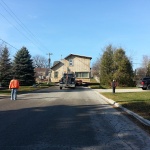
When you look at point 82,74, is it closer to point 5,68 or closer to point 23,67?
point 23,67

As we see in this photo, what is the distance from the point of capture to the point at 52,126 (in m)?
10.0

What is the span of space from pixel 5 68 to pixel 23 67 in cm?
456

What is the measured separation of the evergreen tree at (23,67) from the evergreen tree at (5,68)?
262cm

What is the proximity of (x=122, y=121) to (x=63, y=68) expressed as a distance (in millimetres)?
58261

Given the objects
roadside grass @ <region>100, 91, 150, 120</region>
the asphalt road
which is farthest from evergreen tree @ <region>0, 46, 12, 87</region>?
the asphalt road

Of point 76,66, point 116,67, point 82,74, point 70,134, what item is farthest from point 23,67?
point 70,134

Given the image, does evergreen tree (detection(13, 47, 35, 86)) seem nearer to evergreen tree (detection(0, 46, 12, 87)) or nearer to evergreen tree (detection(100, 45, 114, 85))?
evergreen tree (detection(0, 46, 12, 87))

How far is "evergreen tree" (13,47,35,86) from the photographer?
57.6 m

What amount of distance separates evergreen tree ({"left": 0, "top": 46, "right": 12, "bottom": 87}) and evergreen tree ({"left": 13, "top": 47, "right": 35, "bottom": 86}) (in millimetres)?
2623

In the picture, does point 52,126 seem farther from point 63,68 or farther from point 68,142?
point 63,68

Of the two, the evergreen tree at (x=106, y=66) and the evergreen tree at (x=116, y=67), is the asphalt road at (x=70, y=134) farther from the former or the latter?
the evergreen tree at (x=106, y=66)

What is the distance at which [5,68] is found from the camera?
178 feet

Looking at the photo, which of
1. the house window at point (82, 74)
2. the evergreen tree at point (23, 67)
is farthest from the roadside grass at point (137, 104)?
the house window at point (82, 74)

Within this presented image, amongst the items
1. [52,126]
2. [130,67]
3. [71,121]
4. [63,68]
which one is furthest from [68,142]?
[63,68]
